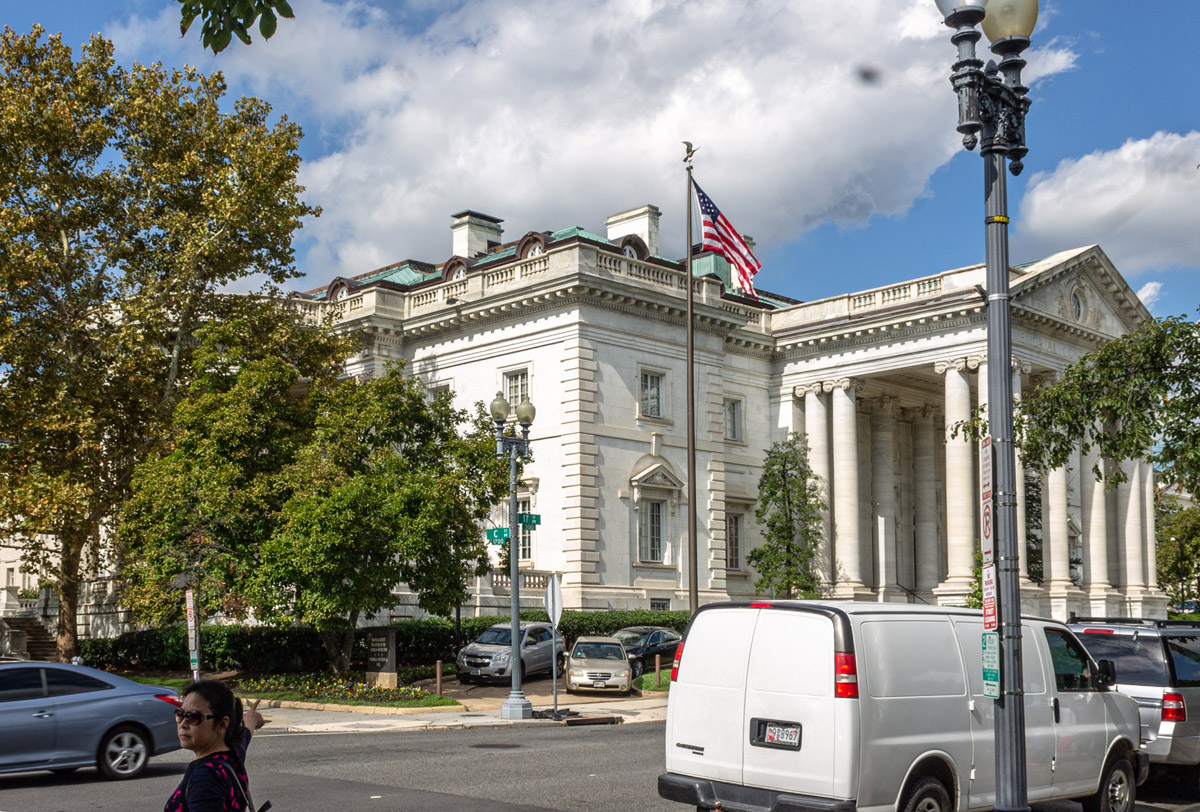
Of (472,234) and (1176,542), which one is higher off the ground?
(472,234)

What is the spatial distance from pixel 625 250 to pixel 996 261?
40.9 meters

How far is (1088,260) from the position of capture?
5225 cm

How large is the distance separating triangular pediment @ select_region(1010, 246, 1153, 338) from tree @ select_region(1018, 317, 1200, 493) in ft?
108

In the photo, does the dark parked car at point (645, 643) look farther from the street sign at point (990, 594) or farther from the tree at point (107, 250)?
the street sign at point (990, 594)

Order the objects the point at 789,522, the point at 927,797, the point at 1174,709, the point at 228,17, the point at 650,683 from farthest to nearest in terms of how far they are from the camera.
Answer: the point at 789,522 < the point at 650,683 < the point at 1174,709 < the point at 927,797 < the point at 228,17

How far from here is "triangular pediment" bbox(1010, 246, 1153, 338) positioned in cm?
4922

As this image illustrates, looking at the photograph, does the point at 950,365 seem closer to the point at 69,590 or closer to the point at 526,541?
the point at 526,541

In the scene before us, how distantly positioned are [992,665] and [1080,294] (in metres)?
47.7

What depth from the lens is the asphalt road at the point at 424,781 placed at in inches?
550

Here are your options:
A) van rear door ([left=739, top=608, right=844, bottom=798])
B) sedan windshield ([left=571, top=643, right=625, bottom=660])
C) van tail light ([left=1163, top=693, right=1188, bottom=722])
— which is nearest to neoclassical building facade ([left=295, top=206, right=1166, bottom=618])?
sedan windshield ([left=571, top=643, right=625, bottom=660])

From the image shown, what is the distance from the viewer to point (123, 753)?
16188 millimetres

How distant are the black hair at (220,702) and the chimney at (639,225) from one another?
48.5 metres

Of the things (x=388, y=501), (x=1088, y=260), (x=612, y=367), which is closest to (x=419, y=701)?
(x=388, y=501)

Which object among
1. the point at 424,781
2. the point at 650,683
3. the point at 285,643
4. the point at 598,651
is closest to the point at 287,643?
the point at 285,643
